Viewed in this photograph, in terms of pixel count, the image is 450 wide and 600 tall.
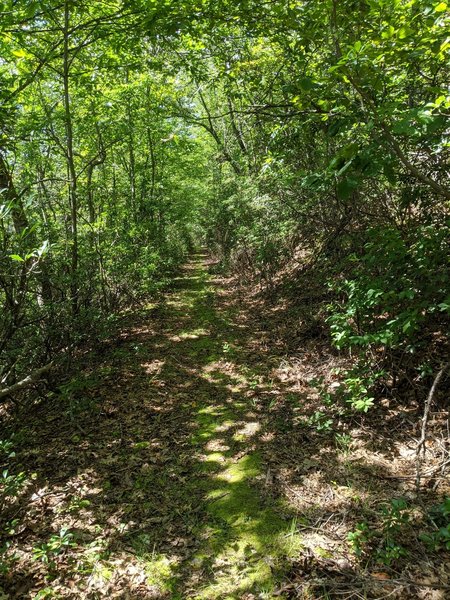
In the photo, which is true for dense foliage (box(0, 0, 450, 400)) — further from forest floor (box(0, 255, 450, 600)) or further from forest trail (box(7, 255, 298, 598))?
forest trail (box(7, 255, 298, 598))

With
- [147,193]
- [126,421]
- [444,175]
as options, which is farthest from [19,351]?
[147,193]

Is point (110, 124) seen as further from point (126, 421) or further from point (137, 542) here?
point (137, 542)

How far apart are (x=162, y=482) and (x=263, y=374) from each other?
2.62 metres

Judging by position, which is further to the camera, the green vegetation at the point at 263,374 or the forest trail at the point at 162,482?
the forest trail at the point at 162,482

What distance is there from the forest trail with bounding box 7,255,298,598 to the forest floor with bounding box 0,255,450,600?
15mm

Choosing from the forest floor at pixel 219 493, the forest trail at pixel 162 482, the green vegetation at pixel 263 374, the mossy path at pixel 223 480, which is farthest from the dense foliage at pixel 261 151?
the mossy path at pixel 223 480

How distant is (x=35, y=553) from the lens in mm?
2953

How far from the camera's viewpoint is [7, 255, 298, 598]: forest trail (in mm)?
2857

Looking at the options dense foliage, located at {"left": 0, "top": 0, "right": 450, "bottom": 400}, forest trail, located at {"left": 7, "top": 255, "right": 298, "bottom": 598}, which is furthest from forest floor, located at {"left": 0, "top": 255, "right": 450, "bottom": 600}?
dense foliage, located at {"left": 0, "top": 0, "right": 450, "bottom": 400}

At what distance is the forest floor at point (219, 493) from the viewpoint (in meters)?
2.72

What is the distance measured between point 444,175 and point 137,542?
5095 mm

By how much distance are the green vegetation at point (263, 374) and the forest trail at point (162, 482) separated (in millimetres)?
22

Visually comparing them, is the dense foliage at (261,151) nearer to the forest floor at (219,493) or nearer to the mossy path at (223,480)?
the forest floor at (219,493)

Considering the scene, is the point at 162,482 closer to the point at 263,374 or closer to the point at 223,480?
the point at 223,480
